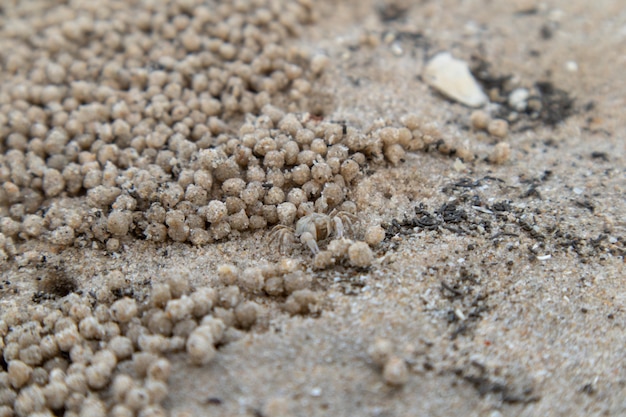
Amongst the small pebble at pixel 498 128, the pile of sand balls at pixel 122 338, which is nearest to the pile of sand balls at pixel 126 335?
the pile of sand balls at pixel 122 338

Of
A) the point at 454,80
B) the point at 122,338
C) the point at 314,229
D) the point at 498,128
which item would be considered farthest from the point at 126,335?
the point at 454,80

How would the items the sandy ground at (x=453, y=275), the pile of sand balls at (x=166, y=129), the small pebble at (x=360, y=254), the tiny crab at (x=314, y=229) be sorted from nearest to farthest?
the sandy ground at (x=453, y=275), the small pebble at (x=360, y=254), the tiny crab at (x=314, y=229), the pile of sand balls at (x=166, y=129)

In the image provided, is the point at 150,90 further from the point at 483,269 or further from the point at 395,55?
the point at 483,269

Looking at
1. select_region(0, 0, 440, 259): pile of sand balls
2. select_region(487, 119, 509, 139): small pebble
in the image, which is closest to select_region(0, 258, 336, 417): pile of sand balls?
select_region(0, 0, 440, 259): pile of sand balls

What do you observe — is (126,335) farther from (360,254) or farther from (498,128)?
(498,128)

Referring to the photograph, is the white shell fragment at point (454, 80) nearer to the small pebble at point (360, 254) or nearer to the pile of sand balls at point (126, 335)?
the small pebble at point (360, 254)

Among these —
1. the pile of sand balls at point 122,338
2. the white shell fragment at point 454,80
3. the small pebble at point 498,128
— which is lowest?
the pile of sand balls at point 122,338
